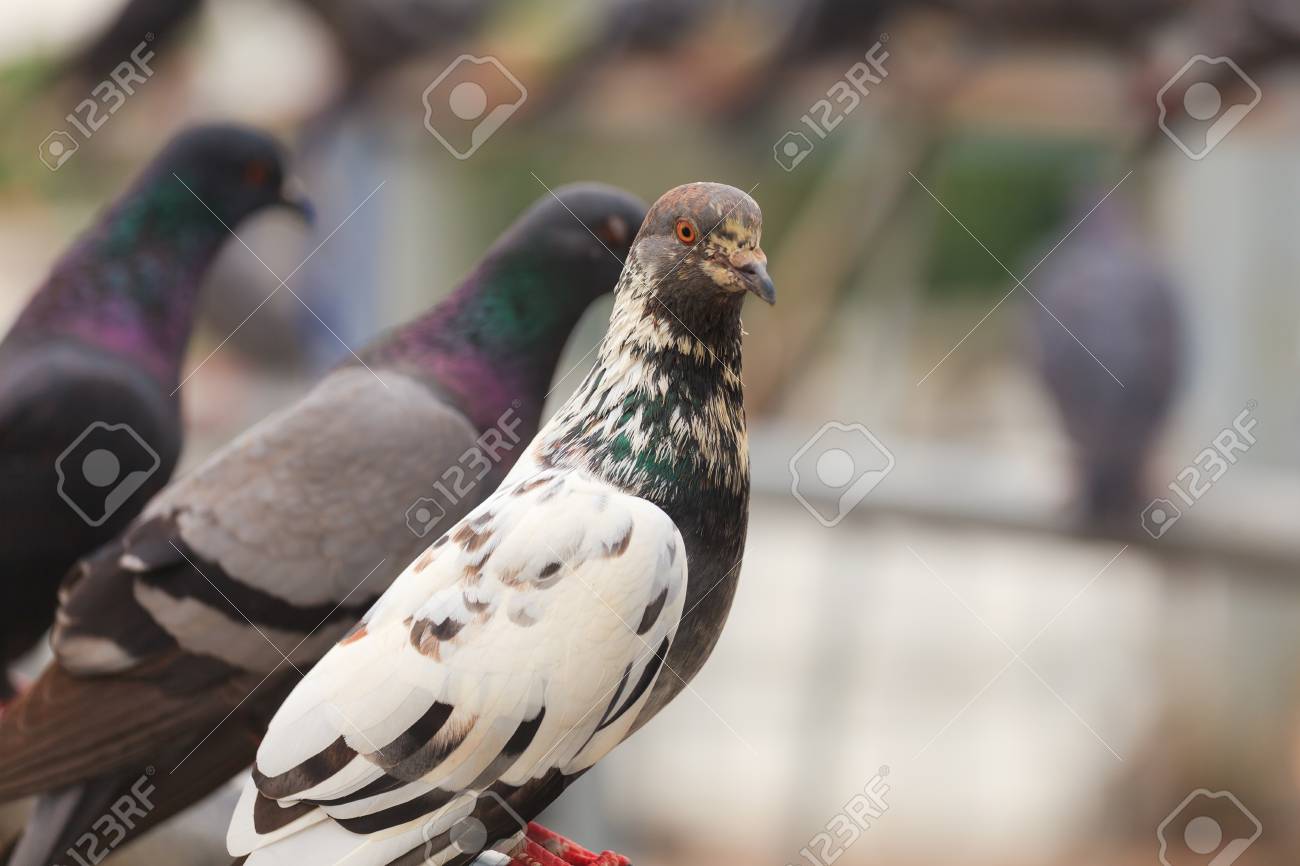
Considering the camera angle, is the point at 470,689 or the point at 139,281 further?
the point at 139,281

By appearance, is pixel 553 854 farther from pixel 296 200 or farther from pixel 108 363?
pixel 296 200

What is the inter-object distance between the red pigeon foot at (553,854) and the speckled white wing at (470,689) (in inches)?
8.6

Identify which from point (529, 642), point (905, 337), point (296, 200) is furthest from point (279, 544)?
point (905, 337)

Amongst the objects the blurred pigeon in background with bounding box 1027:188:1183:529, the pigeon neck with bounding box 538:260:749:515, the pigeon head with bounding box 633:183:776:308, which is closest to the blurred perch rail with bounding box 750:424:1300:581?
the blurred pigeon in background with bounding box 1027:188:1183:529

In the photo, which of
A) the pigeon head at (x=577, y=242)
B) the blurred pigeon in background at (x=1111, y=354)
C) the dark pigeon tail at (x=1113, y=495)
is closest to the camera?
the pigeon head at (x=577, y=242)

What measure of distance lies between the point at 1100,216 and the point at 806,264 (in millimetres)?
1943

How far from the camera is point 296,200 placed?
3379mm

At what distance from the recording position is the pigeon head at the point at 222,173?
10.6 feet

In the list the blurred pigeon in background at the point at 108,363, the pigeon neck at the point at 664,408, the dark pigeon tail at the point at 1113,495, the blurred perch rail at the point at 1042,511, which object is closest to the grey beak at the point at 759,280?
the pigeon neck at the point at 664,408

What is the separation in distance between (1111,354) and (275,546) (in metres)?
6.38

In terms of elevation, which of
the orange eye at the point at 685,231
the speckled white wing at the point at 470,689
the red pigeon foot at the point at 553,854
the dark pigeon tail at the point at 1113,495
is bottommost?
the red pigeon foot at the point at 553,854

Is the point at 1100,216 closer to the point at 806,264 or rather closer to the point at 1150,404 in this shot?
the point at 1150,404

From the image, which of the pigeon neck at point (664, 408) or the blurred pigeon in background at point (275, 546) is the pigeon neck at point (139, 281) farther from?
the pigeon neck at point (664, 408)

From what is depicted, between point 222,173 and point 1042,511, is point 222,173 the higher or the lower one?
the higher one
